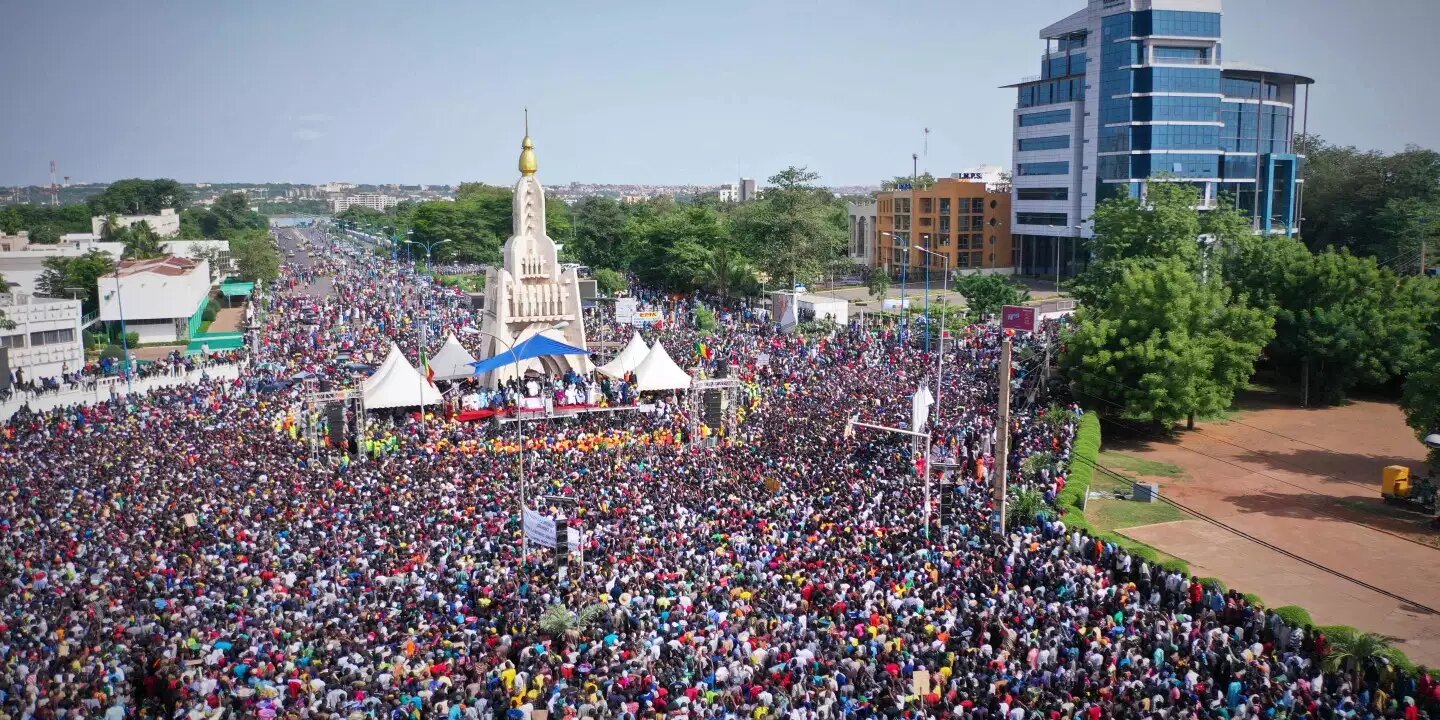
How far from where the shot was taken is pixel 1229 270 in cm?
4797

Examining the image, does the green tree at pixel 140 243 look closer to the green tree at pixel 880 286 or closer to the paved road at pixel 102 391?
the paved road at pixel 102 391

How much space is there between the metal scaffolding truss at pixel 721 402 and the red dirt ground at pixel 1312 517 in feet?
42.8

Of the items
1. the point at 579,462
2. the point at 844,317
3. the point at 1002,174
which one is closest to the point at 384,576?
the point at 579,462

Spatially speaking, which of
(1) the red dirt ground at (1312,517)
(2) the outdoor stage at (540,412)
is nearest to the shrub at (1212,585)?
(1) the red dirt ground at (1312,517)

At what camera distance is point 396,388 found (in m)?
35.5

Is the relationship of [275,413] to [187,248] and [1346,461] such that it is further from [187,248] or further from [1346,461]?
[187,248]

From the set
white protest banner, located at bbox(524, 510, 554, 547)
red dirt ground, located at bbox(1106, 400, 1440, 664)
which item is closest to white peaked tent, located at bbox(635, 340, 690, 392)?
red dirt ground, located at bbox(1106, 400, 1440, 664)

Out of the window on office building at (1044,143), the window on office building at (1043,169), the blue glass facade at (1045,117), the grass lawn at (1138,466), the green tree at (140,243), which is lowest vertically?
the grass lawn at (1138,466)

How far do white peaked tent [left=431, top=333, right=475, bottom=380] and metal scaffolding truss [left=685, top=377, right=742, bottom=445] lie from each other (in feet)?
30.0

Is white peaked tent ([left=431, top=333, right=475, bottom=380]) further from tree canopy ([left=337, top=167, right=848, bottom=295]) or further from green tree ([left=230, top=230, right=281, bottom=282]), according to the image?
green tree ([left=230, top=230, right=281, bottom=282])

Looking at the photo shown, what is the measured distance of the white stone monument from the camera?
39281 mm

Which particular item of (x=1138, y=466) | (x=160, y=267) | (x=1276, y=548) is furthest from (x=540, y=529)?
(x=160, y=267)

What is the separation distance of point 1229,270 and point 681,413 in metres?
A: 27.3

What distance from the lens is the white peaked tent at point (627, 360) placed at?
4022 centimetres
